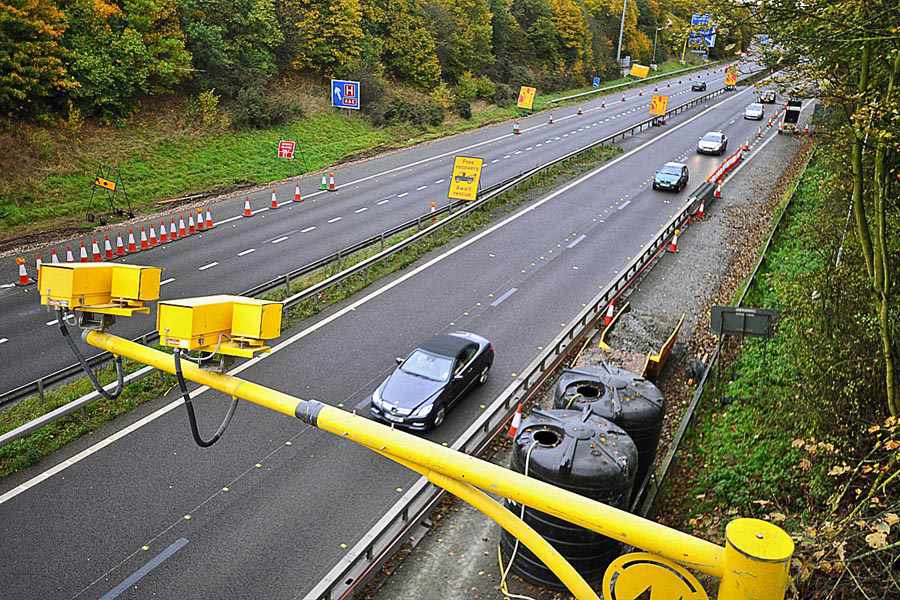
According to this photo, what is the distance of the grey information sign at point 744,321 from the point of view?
528 inches

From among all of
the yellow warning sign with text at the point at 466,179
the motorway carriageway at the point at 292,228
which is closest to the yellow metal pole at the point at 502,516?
the motorway carriageway at the point at 292,228

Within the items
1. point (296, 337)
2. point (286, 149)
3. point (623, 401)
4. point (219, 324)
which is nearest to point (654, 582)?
point (219, 324)

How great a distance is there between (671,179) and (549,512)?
32.9 metres

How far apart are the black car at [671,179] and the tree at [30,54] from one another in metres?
27.3

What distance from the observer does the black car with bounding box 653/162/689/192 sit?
111 ft

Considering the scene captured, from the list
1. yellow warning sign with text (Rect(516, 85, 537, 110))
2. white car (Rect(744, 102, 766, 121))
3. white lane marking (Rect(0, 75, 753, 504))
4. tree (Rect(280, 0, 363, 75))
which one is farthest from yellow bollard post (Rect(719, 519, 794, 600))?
white car (Rect(744, 102, 766, 121))

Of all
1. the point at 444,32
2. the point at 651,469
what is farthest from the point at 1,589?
the point at 444,32

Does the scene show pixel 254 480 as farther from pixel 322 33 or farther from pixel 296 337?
pixel 322 33

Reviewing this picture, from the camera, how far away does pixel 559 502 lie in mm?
3453

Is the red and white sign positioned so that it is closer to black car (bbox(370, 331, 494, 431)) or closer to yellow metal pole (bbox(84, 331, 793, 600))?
black car (bbox(370, 331, 494, 431))

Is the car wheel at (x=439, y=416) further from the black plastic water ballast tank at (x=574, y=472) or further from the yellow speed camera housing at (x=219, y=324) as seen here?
the yellow speed camera housing at (x=219, y=324)

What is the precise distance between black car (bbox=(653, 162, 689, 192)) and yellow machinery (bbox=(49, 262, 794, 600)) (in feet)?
106

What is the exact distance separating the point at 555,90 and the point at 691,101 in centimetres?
1432

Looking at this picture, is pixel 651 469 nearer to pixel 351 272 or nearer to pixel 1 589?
pixel 1 589
